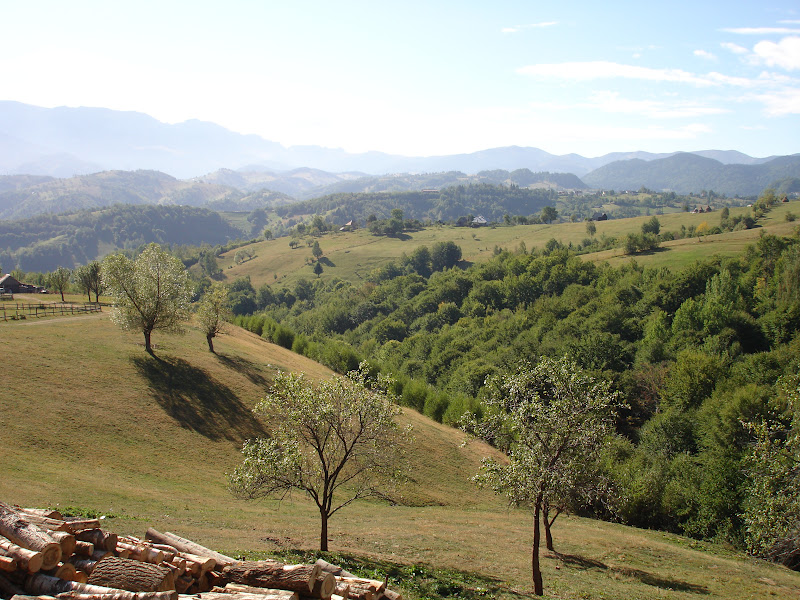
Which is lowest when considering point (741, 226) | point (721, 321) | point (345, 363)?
point (345, 363)

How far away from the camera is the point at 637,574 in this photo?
25391 mm

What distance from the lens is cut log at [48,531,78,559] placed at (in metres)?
12.3

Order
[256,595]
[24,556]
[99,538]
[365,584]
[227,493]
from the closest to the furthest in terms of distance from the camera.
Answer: [24,556]
[256,595]
[365,584]
[99,538]
[227,493]

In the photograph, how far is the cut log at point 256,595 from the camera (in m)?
11.6

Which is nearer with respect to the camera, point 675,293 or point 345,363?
point 345,363

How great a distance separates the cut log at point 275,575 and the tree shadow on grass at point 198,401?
107 ft

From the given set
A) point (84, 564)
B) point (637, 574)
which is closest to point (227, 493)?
point (84, 564)

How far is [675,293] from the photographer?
102 meters

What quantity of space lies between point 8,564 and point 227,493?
2517 centimetres

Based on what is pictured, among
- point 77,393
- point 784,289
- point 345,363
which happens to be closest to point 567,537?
point 77,393

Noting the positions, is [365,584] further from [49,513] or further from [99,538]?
[49,513]

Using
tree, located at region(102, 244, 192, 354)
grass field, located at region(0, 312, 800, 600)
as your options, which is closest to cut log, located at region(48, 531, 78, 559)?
grass field, located at region(0, 312, 800, 600)

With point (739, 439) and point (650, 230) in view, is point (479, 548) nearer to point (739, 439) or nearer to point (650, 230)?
point (739, 439)

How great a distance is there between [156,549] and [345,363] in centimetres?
7579
